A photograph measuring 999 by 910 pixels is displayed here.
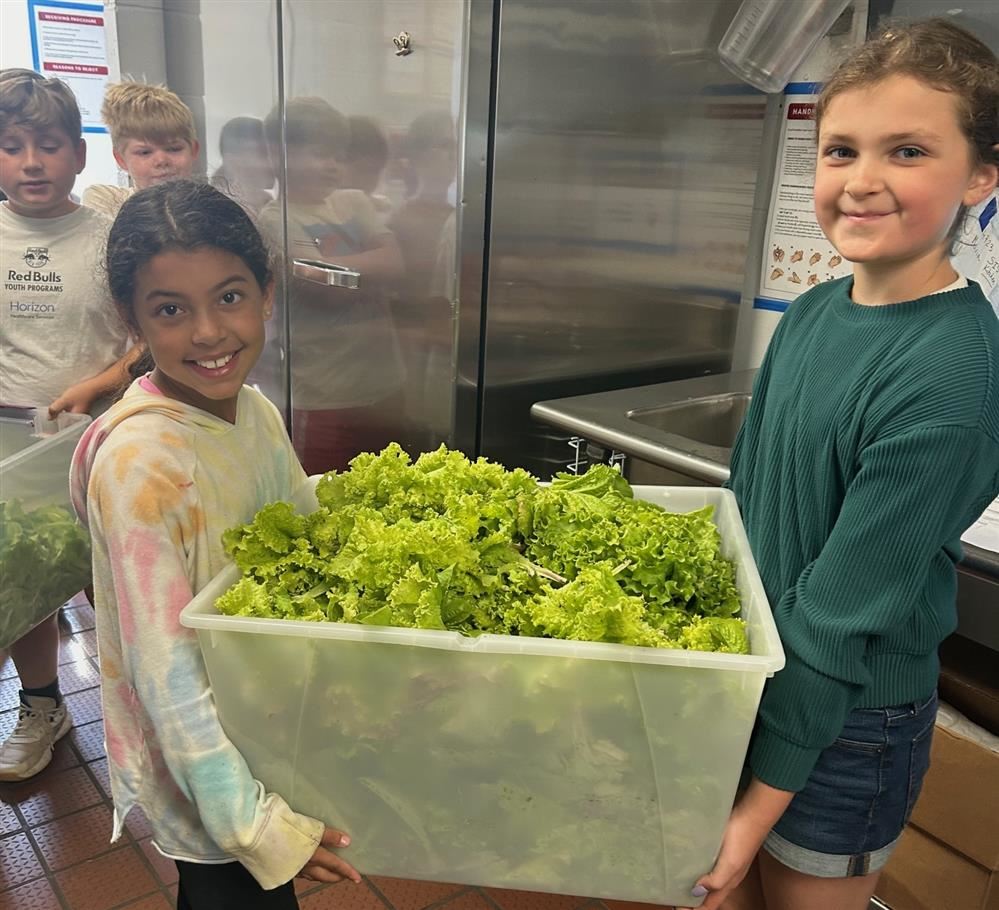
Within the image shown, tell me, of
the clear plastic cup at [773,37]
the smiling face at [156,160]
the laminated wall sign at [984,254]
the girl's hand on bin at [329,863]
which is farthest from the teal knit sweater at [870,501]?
the clear plastic cup at [773,37]

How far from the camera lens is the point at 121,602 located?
78 centimetres

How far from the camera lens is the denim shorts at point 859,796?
3.19 feet

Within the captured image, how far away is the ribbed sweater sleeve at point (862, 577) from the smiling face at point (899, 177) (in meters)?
0.21

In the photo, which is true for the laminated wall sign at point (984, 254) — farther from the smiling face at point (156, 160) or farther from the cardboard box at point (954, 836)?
the smiling face at point (156, 160)

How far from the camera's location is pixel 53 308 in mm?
896

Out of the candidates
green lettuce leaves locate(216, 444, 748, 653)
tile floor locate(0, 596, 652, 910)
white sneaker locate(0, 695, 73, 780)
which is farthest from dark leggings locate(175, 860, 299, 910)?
white sneaker locate(0, 695, 73, 780)

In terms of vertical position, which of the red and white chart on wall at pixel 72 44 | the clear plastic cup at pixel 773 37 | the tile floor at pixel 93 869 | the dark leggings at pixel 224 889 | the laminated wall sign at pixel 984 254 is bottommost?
the tile floor at pixel 93 869

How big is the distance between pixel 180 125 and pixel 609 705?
65cm

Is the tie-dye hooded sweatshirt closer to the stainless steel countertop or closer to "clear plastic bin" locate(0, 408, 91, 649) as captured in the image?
"clear plastic bin" locate(0, 408, 91, 649)

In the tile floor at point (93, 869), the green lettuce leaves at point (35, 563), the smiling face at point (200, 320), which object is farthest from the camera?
the tile floor at point (93, 869)

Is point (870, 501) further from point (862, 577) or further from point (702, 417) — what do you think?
point (702, 417)

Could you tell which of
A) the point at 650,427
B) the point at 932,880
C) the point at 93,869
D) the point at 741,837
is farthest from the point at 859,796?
the point at 93,869

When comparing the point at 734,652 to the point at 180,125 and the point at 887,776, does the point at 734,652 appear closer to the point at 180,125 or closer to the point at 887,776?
the point at 887,776

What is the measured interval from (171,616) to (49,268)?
40 cm
